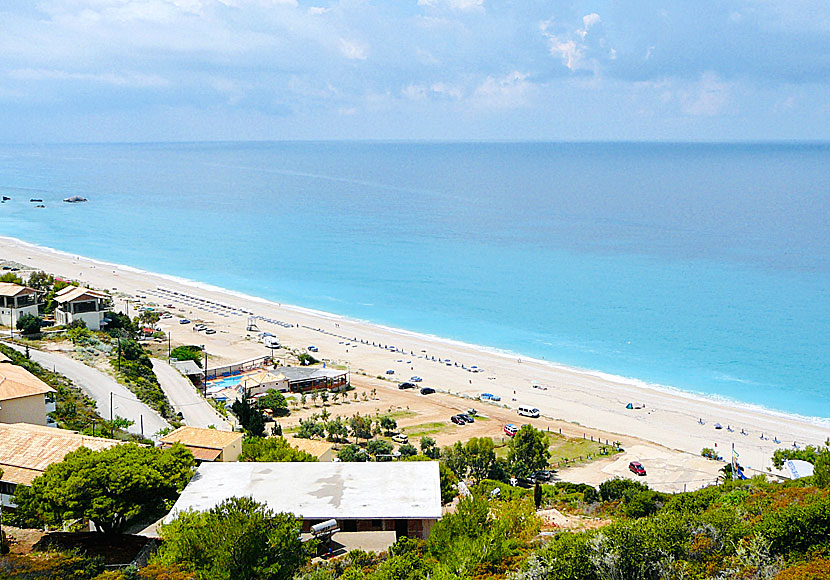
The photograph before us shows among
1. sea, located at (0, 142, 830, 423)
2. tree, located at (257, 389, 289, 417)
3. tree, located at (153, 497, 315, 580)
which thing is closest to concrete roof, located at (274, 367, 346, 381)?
tree, located at (257, 389, 289, 417)

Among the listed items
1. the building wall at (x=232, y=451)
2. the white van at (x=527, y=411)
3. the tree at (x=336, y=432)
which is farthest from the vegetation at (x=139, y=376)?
the white van at (x=527, y=411)

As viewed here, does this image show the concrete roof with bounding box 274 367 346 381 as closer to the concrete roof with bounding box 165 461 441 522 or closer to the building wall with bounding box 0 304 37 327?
the building wall with bounding box 0 304 37 327

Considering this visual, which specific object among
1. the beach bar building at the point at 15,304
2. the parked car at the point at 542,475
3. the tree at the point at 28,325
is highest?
the beach bar building at the point at 15,304

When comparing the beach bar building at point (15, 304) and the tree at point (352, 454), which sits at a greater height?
the beach bar building at point (15, 304)

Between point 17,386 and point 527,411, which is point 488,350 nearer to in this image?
point 527,411

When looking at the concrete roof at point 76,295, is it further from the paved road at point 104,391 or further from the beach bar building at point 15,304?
the paved road at point 104,391
